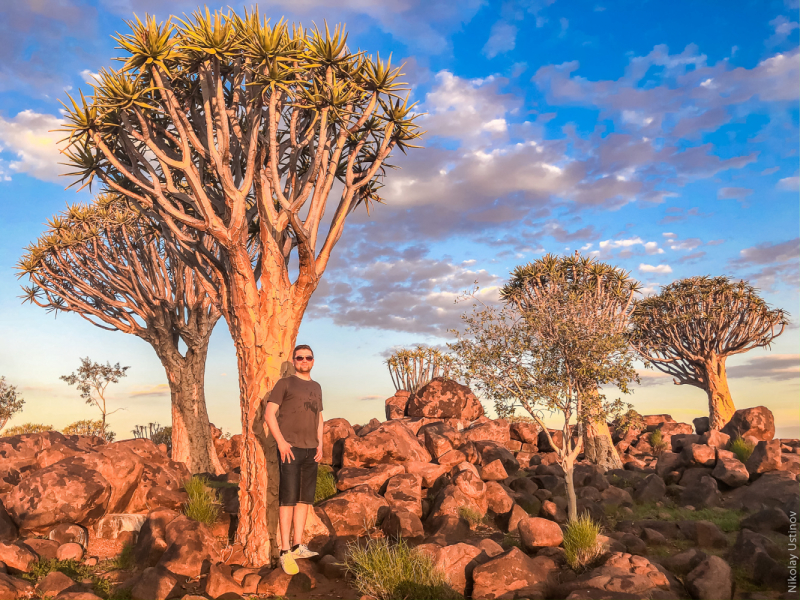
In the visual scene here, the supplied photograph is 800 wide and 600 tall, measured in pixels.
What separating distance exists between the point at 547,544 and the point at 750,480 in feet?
32.3

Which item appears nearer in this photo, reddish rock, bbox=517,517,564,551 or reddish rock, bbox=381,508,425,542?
reddish rock, bbox=517,517,564,551

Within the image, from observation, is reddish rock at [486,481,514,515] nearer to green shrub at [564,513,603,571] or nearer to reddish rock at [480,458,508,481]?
reddish rock at [480,458,508,481]

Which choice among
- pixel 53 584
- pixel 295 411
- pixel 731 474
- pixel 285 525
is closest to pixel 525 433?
pixel 731 474

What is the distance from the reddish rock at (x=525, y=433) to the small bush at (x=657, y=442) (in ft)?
21.9

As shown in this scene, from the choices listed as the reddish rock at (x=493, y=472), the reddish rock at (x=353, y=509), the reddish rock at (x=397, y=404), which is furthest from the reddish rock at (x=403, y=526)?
the reddish rock at (x=397, y=404)

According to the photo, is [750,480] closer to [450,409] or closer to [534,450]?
[534,450]

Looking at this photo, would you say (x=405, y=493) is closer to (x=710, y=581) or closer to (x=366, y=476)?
(x=366, y=476)

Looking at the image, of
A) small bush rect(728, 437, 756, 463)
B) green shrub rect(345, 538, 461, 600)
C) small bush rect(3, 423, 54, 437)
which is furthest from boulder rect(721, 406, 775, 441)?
small bush rect(3, 423, 54, 437)

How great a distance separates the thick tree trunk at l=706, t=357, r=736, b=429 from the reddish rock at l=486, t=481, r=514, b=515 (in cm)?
1990

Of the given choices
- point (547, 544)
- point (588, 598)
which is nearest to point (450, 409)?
point (547, 544)

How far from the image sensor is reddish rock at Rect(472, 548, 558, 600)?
25.5ft

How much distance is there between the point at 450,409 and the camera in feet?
71.7

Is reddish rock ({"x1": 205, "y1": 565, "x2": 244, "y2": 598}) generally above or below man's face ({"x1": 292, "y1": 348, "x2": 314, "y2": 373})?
below

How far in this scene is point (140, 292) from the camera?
1975cm
